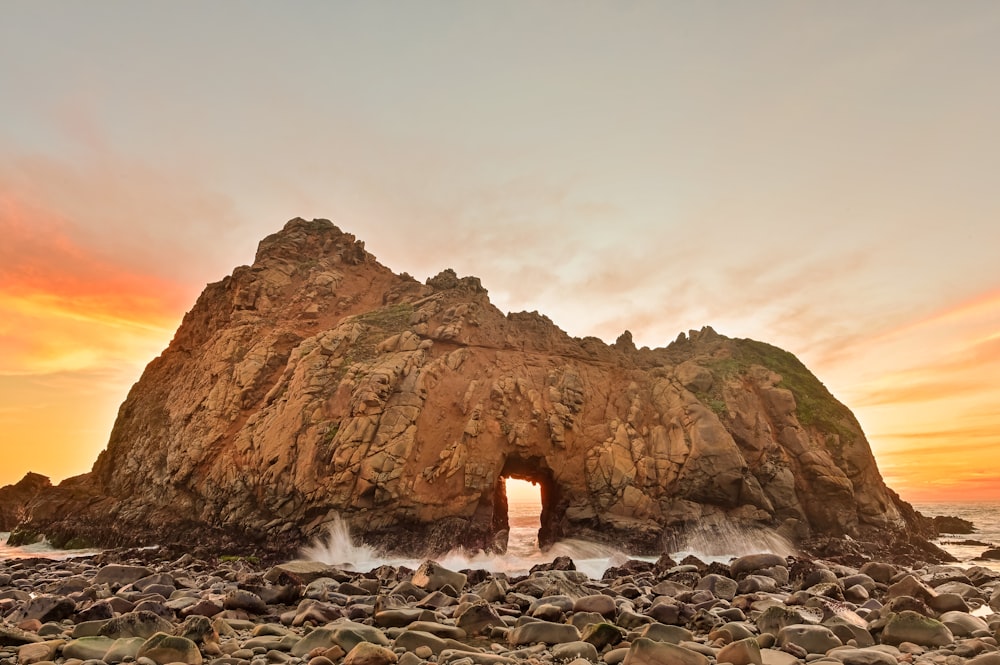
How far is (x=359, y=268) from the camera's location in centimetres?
4222

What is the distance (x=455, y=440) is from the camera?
2838 cm

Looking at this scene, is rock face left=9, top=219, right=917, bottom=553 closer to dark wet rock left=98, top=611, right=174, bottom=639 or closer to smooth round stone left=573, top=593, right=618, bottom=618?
smooth round stone left=573, top=593, right=618, bottom=618

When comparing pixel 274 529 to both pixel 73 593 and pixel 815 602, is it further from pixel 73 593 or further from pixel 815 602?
pixel 815 602

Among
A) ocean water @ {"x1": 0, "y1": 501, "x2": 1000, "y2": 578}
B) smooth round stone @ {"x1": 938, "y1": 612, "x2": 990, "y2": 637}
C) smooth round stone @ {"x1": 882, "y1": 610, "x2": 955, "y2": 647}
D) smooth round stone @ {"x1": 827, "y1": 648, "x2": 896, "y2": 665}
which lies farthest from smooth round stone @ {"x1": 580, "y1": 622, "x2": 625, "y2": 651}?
ocean water @ {"x1": 0, "y1": 501, "x2": 1000, "y2": 578}

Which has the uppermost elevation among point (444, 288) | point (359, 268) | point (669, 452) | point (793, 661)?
point (359, 268)

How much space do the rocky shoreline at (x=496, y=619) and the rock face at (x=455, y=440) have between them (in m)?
9.99

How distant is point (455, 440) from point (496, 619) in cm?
1737

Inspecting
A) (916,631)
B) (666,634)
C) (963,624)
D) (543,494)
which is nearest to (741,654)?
(666,634)

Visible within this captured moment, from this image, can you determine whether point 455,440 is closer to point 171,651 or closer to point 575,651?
point 575,651

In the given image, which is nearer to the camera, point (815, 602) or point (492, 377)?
point (815, 602)

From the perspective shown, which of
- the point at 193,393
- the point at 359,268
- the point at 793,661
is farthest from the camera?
the point at 359,268

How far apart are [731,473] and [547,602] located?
18.3 metres

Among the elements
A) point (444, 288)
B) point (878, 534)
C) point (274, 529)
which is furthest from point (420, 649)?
point (444, 288)

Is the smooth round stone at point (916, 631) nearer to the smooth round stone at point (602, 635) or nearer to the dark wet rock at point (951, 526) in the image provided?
the smooth round stone at point (602, 635)
